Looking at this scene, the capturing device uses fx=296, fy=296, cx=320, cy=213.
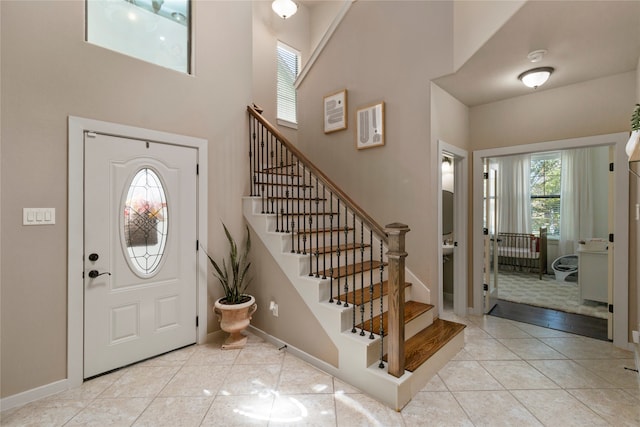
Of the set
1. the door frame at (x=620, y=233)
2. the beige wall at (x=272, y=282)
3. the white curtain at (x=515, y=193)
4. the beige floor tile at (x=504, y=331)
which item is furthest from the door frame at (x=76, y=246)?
the white curtain at (x=515, y=193)

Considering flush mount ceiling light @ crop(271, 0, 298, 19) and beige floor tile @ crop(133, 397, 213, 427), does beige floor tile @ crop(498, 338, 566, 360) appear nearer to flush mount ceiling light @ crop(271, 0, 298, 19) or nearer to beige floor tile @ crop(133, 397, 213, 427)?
beige floor tile @ crop(133, 397, 213, 427)

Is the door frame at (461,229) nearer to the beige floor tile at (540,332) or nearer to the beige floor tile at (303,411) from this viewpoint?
the beige floor tile at (540,332)

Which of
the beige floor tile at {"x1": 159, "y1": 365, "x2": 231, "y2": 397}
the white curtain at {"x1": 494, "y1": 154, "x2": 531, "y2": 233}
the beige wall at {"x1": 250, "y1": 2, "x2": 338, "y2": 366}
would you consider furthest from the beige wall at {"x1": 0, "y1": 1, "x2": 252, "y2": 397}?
the white curtain at {"x1": 494, "y1": 154, "x2": 531, "y2": 233}

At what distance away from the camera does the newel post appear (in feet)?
6.66

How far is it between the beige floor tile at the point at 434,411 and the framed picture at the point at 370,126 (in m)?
2.51

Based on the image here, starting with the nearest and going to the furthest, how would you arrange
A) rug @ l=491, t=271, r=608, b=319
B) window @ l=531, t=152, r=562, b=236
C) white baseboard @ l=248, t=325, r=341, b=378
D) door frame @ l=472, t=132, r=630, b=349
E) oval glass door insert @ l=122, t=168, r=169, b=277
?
white baseboard @ l=248, t=325, r=341, b=378 → oval glass door insert @ l=122, t=168, r=169, b=277 → door frame @ l=472, t=132, r=630, b=349 → rug @ l=491, t=271, r=608, b=319 → window @ l=531, t=152, r=562, b=236

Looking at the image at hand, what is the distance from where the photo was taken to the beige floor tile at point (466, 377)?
2.27m

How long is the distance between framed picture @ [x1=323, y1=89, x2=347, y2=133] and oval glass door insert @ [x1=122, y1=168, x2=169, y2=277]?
2.23 meters

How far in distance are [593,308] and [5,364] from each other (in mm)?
6248

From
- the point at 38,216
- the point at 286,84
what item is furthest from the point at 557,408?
the point at 286,84

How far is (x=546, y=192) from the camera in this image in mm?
6633

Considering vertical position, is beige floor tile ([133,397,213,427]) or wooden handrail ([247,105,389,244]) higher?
wooden handrail ([247,105,389,244])

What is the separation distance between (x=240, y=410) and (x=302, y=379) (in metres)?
0.54

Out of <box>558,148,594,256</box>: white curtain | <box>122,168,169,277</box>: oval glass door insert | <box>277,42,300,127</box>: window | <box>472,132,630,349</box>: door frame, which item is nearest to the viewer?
<box>122,168,169,277</box>: oval glass door insert
